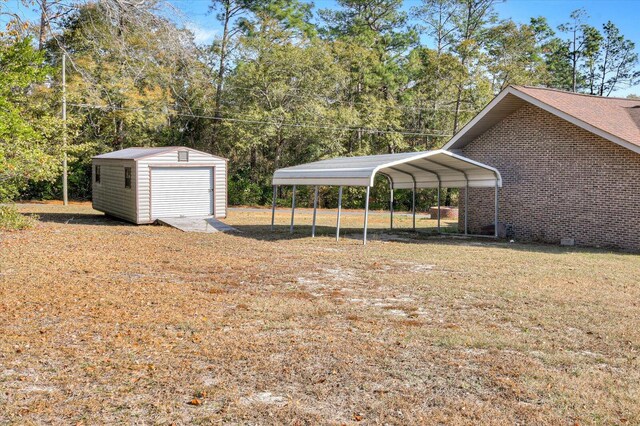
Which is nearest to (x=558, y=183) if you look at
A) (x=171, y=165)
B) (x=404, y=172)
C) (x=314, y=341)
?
(x=404, y=172)

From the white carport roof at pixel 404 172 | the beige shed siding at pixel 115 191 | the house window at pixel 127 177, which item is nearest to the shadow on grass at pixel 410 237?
the white carport roof at pixel 404 172

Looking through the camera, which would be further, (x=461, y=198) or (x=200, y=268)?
(x=461, y=198)

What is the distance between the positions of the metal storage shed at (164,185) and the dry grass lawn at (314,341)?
7381mm

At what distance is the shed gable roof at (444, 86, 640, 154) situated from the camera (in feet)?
48.4

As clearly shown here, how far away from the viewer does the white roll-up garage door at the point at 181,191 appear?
758 inches

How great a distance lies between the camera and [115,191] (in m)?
20.8

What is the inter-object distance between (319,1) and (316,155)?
14.5 metres

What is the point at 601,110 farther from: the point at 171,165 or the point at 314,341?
the point at 314,341

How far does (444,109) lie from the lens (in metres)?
36.5

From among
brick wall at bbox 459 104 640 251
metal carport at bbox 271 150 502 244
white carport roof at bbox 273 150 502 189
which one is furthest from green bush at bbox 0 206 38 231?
brick wall at bbox 459 104 640 251

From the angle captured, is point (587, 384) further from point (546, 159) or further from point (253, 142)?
point (253, 142)

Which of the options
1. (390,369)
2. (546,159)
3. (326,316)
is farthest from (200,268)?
(546,159)

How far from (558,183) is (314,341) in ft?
40.0

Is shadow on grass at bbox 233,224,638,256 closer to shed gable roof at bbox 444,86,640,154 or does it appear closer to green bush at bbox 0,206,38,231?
shed gable roof at bbox 444,86,640,154
